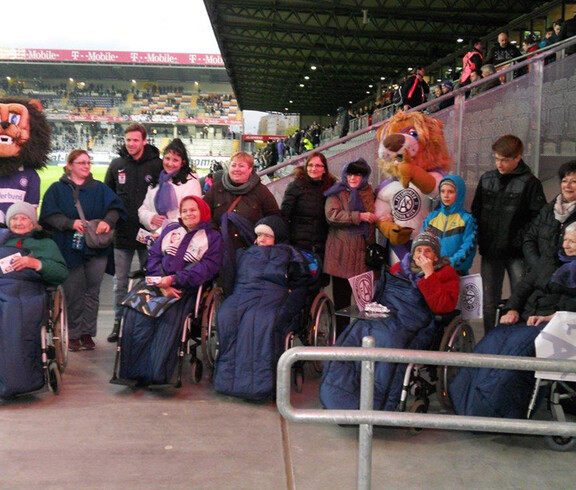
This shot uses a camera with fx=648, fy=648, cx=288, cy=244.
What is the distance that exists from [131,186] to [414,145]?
7.50 ft

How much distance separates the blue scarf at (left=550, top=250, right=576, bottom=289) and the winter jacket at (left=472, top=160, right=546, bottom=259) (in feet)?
2.26

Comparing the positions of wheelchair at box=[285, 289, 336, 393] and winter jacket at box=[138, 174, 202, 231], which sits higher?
winter jacket at box=[138, 174, 202, 231]

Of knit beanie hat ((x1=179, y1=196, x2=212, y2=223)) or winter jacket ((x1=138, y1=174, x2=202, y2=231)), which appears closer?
knit beanie hat ((x1=179, y1=196, x2=212, y2=223))

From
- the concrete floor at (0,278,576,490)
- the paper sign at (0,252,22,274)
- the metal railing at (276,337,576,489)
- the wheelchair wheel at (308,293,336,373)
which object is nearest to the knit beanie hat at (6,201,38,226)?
the paper sign at (0,252,22,274)

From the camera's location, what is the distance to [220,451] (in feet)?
10.7

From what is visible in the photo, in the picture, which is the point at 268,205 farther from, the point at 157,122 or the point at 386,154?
the point at 157,122

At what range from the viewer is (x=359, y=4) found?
18.0 m

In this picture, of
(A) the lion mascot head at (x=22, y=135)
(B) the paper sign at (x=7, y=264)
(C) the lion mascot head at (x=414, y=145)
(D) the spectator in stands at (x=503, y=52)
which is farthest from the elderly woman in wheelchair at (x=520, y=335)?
(D) the spectator in stands at (x=503, y=52)

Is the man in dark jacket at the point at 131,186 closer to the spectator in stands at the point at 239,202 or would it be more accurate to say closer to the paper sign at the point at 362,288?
the spectator in stands at the point at 239,202

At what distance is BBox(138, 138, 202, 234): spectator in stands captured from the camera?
16.2ft

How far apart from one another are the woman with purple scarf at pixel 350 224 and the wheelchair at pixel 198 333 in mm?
848

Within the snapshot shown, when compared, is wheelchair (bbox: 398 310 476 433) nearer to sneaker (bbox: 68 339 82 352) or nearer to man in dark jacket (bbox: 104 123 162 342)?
man in dark jacket (bbox: 104 123 162 342)

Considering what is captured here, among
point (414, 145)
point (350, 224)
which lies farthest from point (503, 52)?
point (350, 224)

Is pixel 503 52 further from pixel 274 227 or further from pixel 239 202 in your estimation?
pixel 274 227
